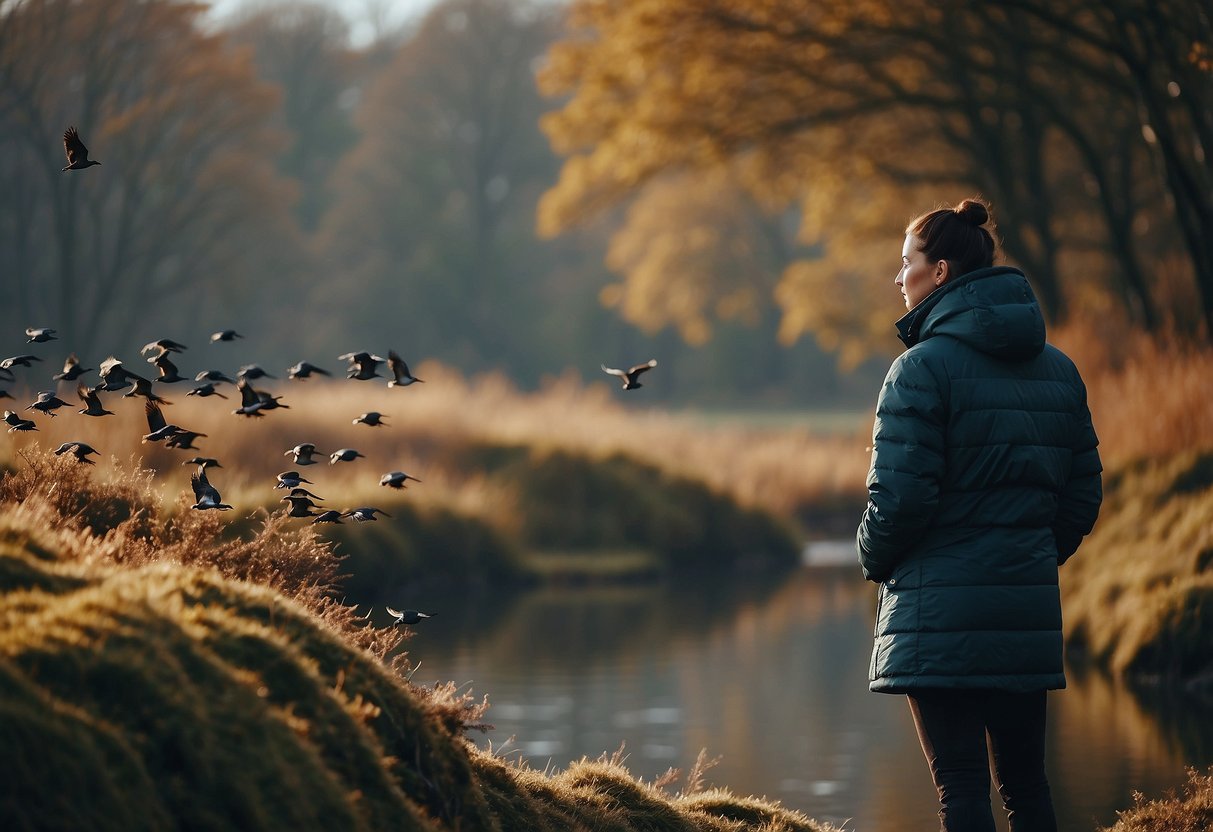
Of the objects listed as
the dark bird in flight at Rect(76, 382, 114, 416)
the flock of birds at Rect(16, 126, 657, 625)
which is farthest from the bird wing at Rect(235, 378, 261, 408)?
the dark bird in flight at Rect(76, 382, 114, 416)

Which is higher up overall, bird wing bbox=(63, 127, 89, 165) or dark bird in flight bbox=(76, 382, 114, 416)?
bird wing bbox=(63, 127, 89, 165)

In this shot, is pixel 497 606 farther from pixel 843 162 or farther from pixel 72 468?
pixel 72 468

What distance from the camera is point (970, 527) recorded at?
4.80m

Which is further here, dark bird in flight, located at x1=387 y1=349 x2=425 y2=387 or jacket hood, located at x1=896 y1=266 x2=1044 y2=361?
dark bird in flight, located at x1=387 y1=349 x2=425 y2=387

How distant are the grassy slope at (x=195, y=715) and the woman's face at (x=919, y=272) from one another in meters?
1.93

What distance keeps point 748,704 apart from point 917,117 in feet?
48.6

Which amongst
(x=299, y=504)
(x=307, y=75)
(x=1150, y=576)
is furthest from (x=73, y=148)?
(x=307, y=75)

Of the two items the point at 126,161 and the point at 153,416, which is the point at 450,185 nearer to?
the point at 126,161

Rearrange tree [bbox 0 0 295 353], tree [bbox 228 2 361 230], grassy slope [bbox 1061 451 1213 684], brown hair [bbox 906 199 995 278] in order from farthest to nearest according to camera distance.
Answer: tree [bbox 228 2 361 230], tree [bbox 0 0 295 353], grassy slope [bbox 1061 451 1213 684], brown hair [bbox 906 199 995 278]

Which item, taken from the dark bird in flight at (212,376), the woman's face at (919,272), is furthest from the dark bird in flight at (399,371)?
the woman's face at (919,272)

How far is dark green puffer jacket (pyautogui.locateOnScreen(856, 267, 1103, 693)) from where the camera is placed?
4.71m

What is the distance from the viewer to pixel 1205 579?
37.4 ft

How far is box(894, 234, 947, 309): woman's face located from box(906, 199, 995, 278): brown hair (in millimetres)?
16

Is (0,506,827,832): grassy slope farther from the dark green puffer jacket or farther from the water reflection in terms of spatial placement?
the water reflection
